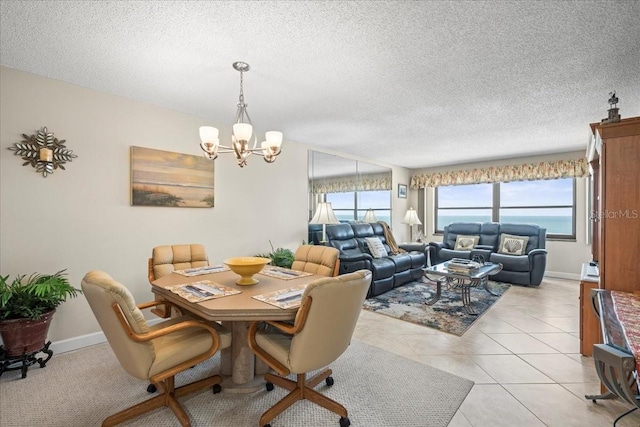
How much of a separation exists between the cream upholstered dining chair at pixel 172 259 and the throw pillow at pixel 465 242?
16.9ft

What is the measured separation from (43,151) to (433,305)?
453 cm

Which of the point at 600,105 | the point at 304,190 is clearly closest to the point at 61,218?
the point at 304,190

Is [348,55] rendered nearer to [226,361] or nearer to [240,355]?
[240,355]

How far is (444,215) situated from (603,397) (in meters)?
5.67

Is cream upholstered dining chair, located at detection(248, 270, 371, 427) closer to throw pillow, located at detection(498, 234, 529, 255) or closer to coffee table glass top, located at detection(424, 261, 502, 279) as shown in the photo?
coffee table glass top, located at detection(424, 261, 502, 279)

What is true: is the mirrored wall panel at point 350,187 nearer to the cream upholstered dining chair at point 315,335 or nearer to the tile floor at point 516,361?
the tile floor at point 516,361

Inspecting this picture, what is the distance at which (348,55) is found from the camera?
7.24 ft

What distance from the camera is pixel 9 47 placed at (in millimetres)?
2131

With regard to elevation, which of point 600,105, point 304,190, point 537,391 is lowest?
point 537,391

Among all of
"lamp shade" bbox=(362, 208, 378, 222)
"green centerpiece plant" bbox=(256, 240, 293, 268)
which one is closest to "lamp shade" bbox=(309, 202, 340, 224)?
"green centerpiece plant" bbox=(256, 240, 293, 268)

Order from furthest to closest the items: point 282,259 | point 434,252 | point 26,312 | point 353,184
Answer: point 434,252, point 353,184, point 282,259, point 26,312

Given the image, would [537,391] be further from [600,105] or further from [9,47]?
[9,47]

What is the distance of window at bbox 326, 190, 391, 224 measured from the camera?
5633 mm

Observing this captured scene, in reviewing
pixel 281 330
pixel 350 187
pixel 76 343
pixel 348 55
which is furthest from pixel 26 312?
pixel 350 187
